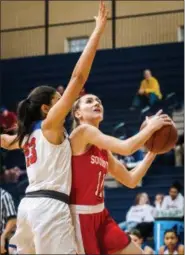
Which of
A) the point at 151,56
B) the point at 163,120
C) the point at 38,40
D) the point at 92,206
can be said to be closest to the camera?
the point at 163,120

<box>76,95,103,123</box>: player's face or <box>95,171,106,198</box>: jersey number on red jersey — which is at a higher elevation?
<box>76,95,103,123</box>: player's face

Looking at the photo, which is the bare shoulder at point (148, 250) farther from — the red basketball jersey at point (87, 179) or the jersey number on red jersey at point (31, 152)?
the jersey number on red jersey at point (31, 152)

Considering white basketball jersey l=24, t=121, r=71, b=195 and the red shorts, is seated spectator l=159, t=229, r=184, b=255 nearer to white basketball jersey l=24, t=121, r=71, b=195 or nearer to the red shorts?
the red shorts

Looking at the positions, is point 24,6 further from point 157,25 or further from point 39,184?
point 39,184

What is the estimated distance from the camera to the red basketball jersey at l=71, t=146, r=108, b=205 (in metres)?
3.43

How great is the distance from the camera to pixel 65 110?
3273mm

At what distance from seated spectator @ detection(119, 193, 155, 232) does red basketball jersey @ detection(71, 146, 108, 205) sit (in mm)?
5749

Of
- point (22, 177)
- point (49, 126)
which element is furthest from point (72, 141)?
point (22, 177)

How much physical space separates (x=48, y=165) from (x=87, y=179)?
24 cm

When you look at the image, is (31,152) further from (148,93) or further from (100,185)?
(148,93)

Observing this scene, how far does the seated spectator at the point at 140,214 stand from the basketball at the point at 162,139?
5.73 metres

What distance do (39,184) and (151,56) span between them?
10.6 meters

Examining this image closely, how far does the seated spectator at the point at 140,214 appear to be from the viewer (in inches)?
364

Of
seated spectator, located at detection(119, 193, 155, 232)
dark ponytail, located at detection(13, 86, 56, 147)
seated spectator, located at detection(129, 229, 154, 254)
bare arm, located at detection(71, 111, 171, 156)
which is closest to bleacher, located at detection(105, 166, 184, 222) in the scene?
seated spectator, located at detection(119, 193, 155, 232)
